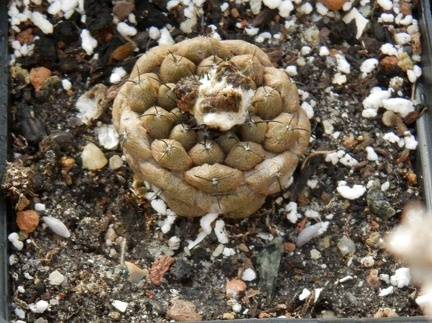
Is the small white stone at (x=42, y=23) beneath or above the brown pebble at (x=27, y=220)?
above

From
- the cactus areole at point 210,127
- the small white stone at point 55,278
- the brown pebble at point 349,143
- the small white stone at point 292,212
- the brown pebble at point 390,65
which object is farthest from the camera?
the brown pebble at point 390,65

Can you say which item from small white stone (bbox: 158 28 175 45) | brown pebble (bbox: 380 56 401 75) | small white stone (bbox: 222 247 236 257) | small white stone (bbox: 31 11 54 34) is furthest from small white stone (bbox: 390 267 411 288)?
small white stone (bbox: 31 11 54 34)

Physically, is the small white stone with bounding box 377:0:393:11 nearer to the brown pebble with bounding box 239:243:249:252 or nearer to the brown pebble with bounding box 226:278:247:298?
the brown pebble with bounding box 239:243:249:252

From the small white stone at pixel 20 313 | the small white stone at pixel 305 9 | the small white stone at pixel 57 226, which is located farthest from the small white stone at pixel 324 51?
the small white stone at pixel 20 313

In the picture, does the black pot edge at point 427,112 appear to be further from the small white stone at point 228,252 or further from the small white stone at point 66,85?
the small white stone at point 66,85

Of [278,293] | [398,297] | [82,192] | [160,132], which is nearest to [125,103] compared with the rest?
[160,132]

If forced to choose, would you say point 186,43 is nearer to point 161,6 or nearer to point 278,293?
point 161,6

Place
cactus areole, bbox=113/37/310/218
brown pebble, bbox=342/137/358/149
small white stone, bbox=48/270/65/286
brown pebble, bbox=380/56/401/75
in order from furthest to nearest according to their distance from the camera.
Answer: brown pebble, bbox=380/56/401/75, brown pebble, bbox=342/137/358/149, small white stone, bbox=48/270/65/286, cactus areole, bbox=113/37/310/218
